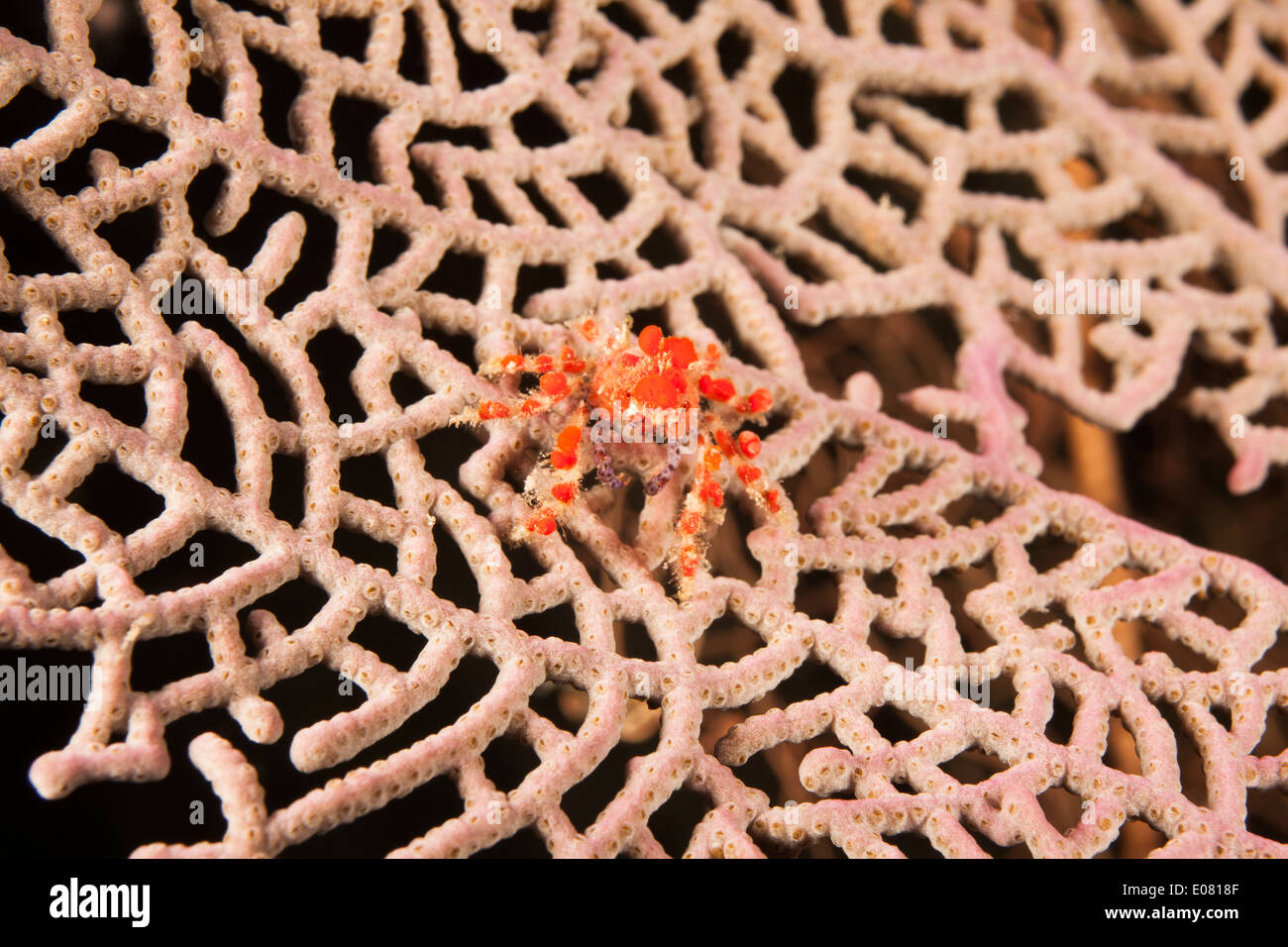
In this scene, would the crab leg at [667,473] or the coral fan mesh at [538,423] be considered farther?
the crab leg at [667,473]

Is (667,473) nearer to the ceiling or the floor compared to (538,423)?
nearer to the floor

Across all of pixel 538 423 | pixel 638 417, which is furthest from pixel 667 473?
pixel 538 423

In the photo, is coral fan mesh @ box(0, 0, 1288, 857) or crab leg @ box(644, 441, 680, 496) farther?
crab leg @ box(644, 441, 680, 496)

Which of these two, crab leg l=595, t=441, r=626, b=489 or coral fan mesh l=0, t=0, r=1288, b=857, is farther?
crab leg l=595, t=441, r=626, b=489

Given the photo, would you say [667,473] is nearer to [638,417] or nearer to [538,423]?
[638,417]
